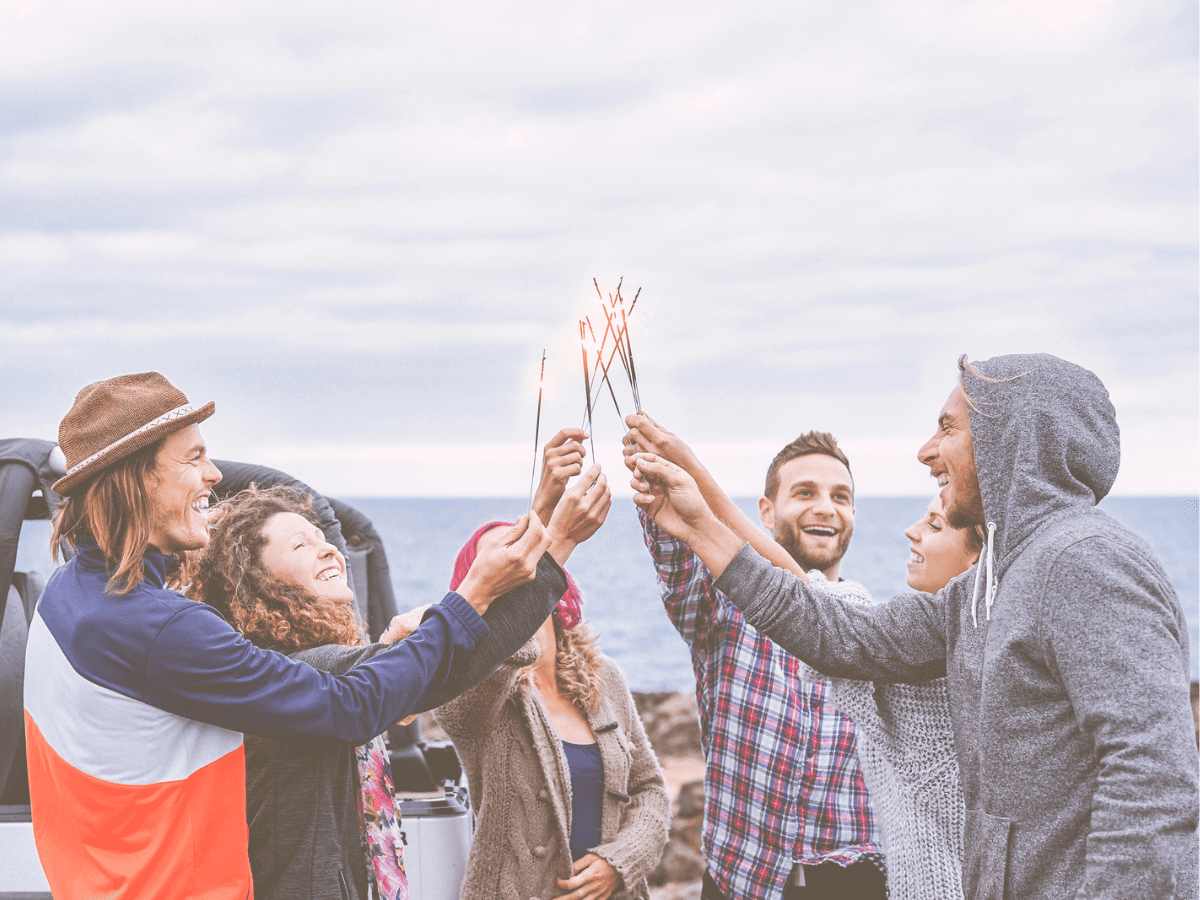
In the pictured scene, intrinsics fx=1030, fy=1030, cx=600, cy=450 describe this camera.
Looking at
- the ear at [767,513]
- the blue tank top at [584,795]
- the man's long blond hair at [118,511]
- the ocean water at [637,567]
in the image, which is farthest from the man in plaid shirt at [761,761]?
the ocean water at [637,567]

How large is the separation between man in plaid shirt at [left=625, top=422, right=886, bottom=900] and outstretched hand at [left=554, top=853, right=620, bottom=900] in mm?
325

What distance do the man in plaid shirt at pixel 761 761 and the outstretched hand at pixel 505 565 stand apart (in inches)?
19.2

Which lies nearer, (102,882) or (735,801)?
(102,882)

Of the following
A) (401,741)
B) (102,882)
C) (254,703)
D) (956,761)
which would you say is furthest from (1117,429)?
(401,741)

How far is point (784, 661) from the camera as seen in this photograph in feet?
11.1

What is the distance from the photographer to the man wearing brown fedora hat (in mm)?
2055

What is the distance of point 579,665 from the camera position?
357 cm

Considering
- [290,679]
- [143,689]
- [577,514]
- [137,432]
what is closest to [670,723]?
[577,514]

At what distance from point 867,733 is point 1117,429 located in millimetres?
1044

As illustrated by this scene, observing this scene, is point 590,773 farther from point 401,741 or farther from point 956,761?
point 401,741

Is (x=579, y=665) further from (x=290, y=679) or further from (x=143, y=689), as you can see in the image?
(x=143, y=689)

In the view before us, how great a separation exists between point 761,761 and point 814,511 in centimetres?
94

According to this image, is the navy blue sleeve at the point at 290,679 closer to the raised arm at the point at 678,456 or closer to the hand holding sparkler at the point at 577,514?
the hand holding sparkler at the point at 577,514

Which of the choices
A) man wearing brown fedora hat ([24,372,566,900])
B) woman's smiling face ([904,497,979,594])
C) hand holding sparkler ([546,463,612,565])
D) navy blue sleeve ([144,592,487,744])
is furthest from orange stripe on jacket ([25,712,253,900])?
woman's smiling face ([904,497,979,594])
